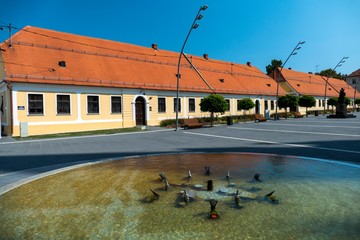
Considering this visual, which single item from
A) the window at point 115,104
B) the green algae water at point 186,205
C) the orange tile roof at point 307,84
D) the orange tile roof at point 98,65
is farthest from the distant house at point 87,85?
the orange tile roof at point 307,84

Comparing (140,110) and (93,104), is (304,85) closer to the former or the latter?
(140,110)

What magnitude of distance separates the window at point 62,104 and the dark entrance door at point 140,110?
7.26 m

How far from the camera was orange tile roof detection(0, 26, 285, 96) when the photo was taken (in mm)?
22781

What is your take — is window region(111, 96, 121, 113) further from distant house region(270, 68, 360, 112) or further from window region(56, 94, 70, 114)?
distant house region(270, 68, 360, 112)

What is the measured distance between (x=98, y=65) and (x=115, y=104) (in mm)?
4820

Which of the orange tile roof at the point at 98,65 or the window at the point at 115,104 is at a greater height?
the orange tile roof at the point at 98,65

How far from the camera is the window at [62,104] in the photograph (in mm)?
23188

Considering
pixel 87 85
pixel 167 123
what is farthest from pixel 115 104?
pixel 167 123

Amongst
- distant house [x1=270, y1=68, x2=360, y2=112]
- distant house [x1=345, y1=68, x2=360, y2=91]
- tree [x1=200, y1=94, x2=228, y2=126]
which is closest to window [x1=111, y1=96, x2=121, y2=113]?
tree [x1=200, y1=94, x2=228, y2=126]

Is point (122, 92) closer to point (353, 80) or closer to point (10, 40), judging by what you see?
point (10, 40)

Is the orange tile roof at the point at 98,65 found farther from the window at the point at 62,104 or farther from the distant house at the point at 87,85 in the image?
the window at the point at 62,104

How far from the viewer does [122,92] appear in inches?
1065

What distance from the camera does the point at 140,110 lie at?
94.6 ft

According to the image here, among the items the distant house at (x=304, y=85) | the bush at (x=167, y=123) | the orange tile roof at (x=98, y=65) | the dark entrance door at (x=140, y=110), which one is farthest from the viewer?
the distant house at (x=304, y=85)
